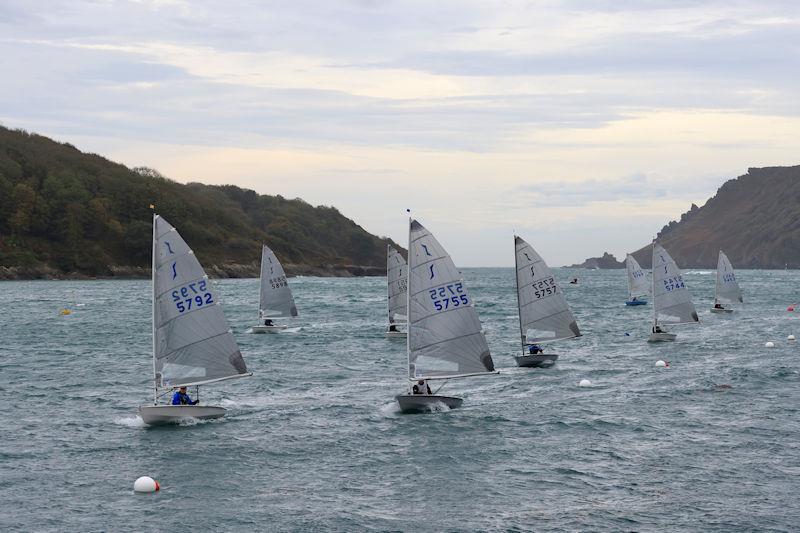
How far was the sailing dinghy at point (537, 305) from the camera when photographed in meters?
62.2

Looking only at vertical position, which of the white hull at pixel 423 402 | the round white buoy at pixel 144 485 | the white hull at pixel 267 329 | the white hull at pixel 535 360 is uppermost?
the white hull at pixel 267 329

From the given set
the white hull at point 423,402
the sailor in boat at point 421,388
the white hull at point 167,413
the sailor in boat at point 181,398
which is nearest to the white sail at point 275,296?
the sailor in boat at point 421,388

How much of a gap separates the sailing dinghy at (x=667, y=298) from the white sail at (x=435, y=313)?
38.0 m

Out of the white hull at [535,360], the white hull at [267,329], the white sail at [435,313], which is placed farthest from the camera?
the white hull at [267,329]

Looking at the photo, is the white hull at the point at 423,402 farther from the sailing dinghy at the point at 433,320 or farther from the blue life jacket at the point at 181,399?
the blue life jacket at the point at 181,399

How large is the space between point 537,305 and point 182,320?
87.9 ft

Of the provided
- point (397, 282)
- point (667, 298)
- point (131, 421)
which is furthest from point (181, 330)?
point (667, 298)

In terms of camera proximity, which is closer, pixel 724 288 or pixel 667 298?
pixel 667 298

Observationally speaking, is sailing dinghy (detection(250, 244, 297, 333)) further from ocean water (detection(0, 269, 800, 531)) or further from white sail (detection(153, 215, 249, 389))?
white sail (detection(153, 215, 249, 389))

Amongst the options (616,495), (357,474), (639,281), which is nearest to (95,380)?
(357,474)

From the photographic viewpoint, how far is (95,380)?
58.8 m

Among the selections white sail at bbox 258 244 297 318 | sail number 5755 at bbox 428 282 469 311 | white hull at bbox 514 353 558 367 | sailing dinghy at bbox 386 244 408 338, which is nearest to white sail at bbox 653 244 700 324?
white hull at bbox 514 353 558 367

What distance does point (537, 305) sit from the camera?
2454 inches

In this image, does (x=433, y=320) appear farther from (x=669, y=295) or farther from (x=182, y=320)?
(x=669, y=295)
